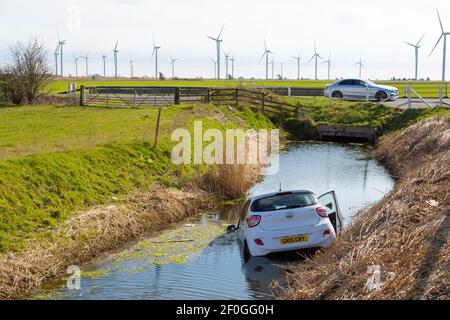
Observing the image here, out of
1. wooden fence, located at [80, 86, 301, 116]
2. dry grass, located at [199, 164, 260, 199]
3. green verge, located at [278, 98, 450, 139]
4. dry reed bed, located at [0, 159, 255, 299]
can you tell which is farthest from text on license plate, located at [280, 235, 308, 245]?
wooden fence, located at [80, 86, 301, 116]

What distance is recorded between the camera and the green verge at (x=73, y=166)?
16.9m

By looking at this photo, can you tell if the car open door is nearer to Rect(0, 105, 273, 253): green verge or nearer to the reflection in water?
the reflection in water

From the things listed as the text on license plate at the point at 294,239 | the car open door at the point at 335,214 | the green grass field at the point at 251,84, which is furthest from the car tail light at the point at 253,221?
the green grass field at the point at 251,84

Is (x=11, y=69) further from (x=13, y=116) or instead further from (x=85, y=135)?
(x=85, y=135)

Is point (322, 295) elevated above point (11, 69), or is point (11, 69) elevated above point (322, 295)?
point (11, 69)

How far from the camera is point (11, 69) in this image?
4972cm

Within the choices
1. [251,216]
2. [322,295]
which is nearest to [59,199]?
[251,216]

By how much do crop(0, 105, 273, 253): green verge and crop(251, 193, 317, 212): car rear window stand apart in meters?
5.27

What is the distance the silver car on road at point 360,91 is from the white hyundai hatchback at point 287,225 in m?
35.8

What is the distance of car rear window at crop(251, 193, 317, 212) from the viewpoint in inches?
593

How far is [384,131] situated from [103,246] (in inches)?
1084

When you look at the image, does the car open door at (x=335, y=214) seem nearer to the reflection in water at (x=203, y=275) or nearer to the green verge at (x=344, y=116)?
the reflection in water at (x=203, y=275)

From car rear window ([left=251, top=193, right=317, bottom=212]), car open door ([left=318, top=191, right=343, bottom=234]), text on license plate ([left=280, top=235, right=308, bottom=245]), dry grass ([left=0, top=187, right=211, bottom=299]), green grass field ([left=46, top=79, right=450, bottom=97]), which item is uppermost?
green grass field ([left=46, top=79, right=450, bottom=97])

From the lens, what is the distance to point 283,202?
49.7 ft
